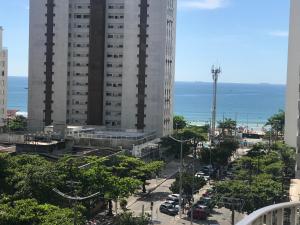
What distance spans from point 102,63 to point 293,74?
89.3ft

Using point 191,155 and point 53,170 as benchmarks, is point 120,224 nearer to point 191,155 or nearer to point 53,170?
point 53,170

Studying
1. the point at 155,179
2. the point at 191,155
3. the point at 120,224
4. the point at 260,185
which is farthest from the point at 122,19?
the point at 120,224

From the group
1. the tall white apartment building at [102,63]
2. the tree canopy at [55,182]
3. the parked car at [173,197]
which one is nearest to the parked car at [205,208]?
the parked car at [173,197]

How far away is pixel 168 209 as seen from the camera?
42500 millimetres

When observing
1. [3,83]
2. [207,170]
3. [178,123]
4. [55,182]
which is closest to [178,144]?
[207,170]

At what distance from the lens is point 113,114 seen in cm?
7825

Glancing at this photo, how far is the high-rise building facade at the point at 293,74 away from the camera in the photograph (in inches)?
2824

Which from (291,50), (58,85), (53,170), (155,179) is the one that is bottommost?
(155,179)

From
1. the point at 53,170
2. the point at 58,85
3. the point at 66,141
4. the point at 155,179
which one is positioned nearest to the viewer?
the point at 53,170

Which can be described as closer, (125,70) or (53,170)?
(53,170)

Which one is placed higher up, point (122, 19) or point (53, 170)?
point (122, 19)

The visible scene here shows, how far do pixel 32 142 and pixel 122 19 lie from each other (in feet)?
87.3

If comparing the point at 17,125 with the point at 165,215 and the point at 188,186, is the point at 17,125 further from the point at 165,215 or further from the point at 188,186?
the point at 165,215

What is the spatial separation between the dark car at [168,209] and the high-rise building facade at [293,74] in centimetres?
3285
